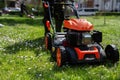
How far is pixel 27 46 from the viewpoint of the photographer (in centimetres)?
989

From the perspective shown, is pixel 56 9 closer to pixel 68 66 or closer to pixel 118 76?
pixel 68 66

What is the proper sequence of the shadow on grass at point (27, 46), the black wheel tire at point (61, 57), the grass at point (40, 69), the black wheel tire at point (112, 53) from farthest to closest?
the shadow on grass at point (27, 46), the black wheel tire at point (112, 53), the black wheel tire at point (61, 57), the grass at point (40, 69)

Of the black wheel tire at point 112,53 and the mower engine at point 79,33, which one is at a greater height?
the mower engine at point 79,33

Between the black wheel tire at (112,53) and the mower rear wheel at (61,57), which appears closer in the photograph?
the mower rear wheel at (61,57)

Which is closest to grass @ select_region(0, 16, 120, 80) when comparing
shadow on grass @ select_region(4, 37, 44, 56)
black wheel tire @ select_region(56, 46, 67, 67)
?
shadow on grass @ select_region(4, 37, 44, 56)

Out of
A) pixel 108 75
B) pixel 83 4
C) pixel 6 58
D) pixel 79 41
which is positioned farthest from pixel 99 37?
pixel 83 4

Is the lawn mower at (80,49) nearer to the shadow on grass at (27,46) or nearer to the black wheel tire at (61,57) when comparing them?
the black wheel tire at (61,57)

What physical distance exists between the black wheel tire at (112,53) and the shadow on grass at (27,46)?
2118mm

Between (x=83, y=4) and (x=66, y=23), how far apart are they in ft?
208

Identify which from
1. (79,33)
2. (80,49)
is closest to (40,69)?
(80,49)

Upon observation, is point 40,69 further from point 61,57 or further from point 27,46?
point 27,46

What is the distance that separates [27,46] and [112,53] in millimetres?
3304

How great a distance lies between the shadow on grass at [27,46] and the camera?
9177 mm

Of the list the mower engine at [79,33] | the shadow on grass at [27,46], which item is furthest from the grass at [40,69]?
the mower engine at [79,33]
